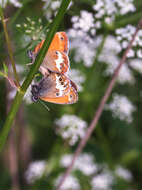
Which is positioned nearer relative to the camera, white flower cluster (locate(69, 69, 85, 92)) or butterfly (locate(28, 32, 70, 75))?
butterfly (locate(28, 32, 70, 75))

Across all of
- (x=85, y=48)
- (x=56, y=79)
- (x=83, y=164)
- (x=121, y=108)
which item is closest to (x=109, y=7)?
(x=85, y=48)

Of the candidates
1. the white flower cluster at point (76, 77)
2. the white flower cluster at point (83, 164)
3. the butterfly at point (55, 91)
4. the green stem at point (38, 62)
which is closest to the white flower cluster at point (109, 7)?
the white flower cluster at point (76, 77)

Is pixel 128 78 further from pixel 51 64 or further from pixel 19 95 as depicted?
pixel 19 95

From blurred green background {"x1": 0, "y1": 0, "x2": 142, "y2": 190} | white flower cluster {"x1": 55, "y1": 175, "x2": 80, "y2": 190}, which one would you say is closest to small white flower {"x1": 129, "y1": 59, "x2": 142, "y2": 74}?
blurred green background {"x1": 0, "y1": 0, "x2": 142, "y2": 190}

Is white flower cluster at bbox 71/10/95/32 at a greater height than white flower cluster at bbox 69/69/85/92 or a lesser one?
greater

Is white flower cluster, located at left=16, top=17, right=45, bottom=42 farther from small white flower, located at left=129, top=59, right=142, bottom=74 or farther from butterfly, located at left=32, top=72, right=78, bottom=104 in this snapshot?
small white flower, located at left=129, top=59, right=142, bottom=74

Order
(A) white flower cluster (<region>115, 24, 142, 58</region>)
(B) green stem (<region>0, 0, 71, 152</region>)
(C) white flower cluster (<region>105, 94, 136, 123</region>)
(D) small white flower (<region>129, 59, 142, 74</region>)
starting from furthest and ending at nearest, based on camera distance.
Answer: (D) small white flower (<region>129, 59, 142, 74</region>), (C) white flower cluster (<region>105, 94, 136, 123</region>), (A) white flower cluster (<region>115, 24, 142, 58</region>), (B) green stem (<region>0, 0, 71, 152</region>)

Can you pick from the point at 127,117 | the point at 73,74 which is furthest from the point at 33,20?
the point at 127,117
